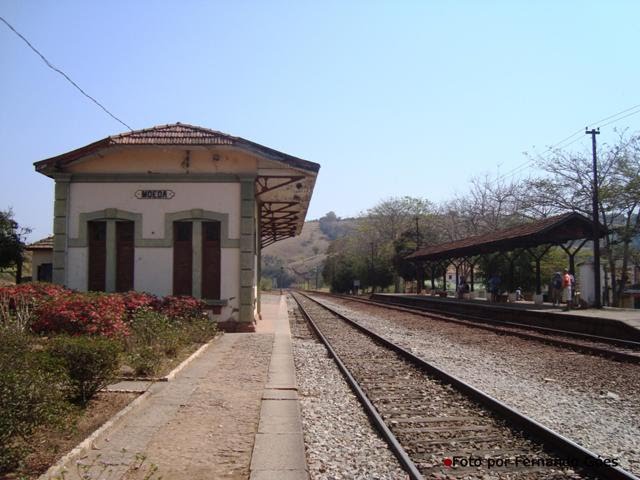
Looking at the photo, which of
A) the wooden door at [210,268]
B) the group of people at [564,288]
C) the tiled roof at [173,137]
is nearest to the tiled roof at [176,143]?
the tiled roof at [173,137]

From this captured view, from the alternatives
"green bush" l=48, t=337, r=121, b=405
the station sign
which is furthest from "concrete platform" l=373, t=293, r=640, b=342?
"green bush" l=48, t=337, r=121, b=405

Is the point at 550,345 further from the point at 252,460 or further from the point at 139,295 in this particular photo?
the point at 252,460

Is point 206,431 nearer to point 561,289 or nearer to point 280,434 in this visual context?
point 280,434

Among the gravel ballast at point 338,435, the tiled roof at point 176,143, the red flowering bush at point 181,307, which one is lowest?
the gravel ballast at point 338,435

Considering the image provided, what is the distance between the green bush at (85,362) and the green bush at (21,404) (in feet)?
1.49

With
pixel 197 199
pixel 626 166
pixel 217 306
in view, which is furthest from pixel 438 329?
pixel 626 166

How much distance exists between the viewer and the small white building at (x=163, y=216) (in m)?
15.0

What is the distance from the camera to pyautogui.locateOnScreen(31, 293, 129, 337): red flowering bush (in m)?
8.85

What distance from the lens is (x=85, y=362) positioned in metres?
6.24

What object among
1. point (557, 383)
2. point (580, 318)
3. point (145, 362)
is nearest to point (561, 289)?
point (580, 318)

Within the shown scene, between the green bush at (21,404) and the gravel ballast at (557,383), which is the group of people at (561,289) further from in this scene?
the green bush at (21,404)

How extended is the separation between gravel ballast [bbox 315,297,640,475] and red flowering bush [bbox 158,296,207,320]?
501 cm

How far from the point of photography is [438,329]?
62.2 feet

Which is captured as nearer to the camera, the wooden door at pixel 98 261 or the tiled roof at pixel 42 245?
the wooden door at pixel 98 261
